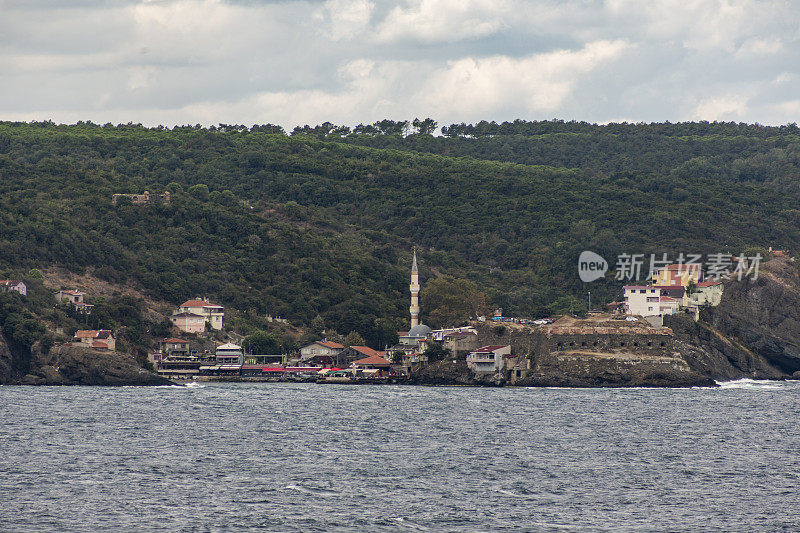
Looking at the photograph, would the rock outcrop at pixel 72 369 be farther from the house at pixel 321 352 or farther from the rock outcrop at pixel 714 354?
the rock outcrop at pixel 714 354

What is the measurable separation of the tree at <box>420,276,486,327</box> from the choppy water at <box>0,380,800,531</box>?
49.9 meters

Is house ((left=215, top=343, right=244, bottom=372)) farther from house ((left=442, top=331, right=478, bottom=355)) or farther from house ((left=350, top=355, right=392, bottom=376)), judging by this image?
house ((left=442, top=331, right=478, bottom=355))

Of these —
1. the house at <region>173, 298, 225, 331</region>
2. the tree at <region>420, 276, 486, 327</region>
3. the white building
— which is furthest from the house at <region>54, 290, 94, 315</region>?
→ the tree at <region>420, 276, 486, 327</region>

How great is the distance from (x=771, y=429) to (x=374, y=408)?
28138mm

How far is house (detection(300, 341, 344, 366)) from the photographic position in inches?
5017

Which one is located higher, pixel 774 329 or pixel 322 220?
pixel 322 220

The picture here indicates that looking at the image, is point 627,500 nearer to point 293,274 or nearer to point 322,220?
point 293,274

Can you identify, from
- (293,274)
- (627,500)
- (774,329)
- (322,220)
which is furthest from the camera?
(322,220)

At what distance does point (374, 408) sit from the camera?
82688mm

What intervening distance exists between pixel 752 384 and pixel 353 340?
44633 mm

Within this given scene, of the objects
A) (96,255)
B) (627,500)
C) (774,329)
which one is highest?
(96,255)

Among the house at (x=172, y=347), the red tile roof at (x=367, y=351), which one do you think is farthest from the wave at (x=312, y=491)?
the red tile roof at (x=367, y=351)

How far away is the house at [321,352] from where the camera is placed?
12744cm

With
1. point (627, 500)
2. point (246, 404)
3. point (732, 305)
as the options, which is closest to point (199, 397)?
point (246, 404)
